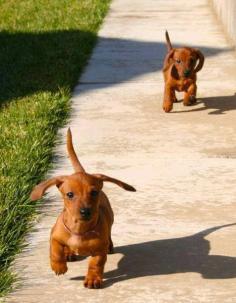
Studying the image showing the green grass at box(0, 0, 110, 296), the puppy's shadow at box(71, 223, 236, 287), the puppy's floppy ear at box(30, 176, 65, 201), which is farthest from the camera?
the green grass at box(0, 0, 110, 296)

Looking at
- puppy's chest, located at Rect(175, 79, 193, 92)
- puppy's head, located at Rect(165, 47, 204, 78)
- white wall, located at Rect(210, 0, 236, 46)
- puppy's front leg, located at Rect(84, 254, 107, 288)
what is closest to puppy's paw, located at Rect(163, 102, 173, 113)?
puppy's chest, located at Rect(175, 79, 193, 92)

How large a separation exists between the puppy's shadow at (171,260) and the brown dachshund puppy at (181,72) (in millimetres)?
2996

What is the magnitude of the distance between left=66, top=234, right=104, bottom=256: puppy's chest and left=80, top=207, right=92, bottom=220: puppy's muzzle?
8.6 inches

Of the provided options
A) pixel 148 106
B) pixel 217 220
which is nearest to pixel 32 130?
pixel 148 106

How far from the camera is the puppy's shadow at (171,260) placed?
16.0 ft

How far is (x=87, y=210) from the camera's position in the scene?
4.33 metres

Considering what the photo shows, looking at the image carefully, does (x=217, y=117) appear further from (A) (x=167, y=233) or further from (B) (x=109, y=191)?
(A) (x=167, y=233)

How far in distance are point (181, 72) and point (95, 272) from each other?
3.80 m

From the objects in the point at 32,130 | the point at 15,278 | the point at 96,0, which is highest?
the point at 15,278

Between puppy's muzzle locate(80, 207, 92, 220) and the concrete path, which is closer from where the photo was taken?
puppy's muzzle locate(80, 207, 92, 220)

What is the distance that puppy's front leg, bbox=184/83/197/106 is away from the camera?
8336 millimetres

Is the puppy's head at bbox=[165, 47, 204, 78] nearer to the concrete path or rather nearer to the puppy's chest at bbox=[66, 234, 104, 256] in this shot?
the concrete path

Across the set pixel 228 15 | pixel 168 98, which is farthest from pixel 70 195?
pixel 228 15

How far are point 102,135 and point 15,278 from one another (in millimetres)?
2954
